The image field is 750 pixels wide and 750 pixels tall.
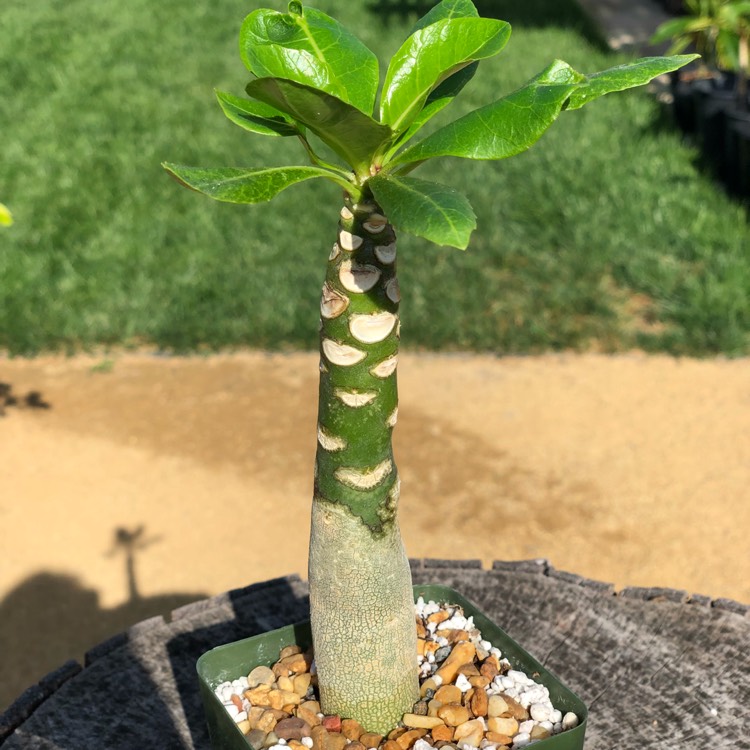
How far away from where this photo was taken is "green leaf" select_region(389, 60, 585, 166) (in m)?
1.37

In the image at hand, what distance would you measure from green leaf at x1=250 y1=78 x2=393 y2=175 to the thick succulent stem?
4.0 inches

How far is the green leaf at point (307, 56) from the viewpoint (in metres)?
1.53

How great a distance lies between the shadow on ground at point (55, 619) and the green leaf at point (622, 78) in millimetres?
2795

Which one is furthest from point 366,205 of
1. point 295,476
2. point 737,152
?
point 737,152

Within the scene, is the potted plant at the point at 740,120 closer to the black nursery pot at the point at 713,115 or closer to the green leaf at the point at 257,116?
the black nursery pot at the point at 713,115

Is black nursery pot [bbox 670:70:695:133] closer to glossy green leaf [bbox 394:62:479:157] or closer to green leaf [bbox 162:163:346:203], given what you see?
glossy green leaf [bbox 394:62:479:157]

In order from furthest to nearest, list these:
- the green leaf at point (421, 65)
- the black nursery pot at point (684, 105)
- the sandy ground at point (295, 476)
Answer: the black nursery pot at point (684, 105), the sandy ground at point (295, 476), the green leaf at point (421, 65)

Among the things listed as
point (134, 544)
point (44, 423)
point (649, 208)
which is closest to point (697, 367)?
point (649, 208)

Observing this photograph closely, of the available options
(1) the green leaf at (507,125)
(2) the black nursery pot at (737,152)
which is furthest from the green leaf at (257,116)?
(2) the black nursery pot at (737,152)

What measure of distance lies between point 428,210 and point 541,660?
1.18m

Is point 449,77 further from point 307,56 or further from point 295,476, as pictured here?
point 295,476

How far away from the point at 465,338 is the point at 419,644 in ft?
11.7

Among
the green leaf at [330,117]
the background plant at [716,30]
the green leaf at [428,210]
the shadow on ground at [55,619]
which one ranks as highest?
the background plant at [716,30]

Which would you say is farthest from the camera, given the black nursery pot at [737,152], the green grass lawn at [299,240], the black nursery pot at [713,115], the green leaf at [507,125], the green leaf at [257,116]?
the black nursery pot at [713,115]
